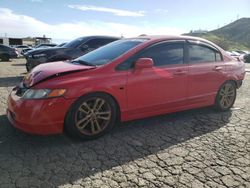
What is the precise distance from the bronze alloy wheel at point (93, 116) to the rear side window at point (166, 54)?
1051mm

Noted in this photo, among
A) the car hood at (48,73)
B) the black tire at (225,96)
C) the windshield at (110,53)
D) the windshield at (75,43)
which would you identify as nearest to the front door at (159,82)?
the windshield at (110,53)

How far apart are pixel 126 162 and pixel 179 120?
1921mm

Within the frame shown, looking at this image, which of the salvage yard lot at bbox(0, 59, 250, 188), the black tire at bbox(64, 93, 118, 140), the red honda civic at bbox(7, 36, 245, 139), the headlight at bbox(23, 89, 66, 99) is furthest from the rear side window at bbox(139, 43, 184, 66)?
the headlight at bbox(23, 89, 66, 99)

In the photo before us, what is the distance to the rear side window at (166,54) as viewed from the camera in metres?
4.47

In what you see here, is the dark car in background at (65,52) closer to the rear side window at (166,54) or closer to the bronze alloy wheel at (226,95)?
the rear side window at (166,54)

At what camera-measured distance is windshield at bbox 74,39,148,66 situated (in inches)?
170

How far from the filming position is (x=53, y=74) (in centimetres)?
380

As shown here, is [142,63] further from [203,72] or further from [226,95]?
[226,95]

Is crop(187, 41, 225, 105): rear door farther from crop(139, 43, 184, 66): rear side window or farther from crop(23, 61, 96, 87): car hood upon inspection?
crop(23, 61, 96, 87): car hood

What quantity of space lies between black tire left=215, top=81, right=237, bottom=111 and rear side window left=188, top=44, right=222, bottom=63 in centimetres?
58

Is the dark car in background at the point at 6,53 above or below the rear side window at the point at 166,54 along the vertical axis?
above

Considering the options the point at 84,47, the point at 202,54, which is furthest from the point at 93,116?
the point at 84,47

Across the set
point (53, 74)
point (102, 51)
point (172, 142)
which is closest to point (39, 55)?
point (102, 51)

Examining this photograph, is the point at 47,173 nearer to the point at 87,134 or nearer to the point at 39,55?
the point at 87,134
